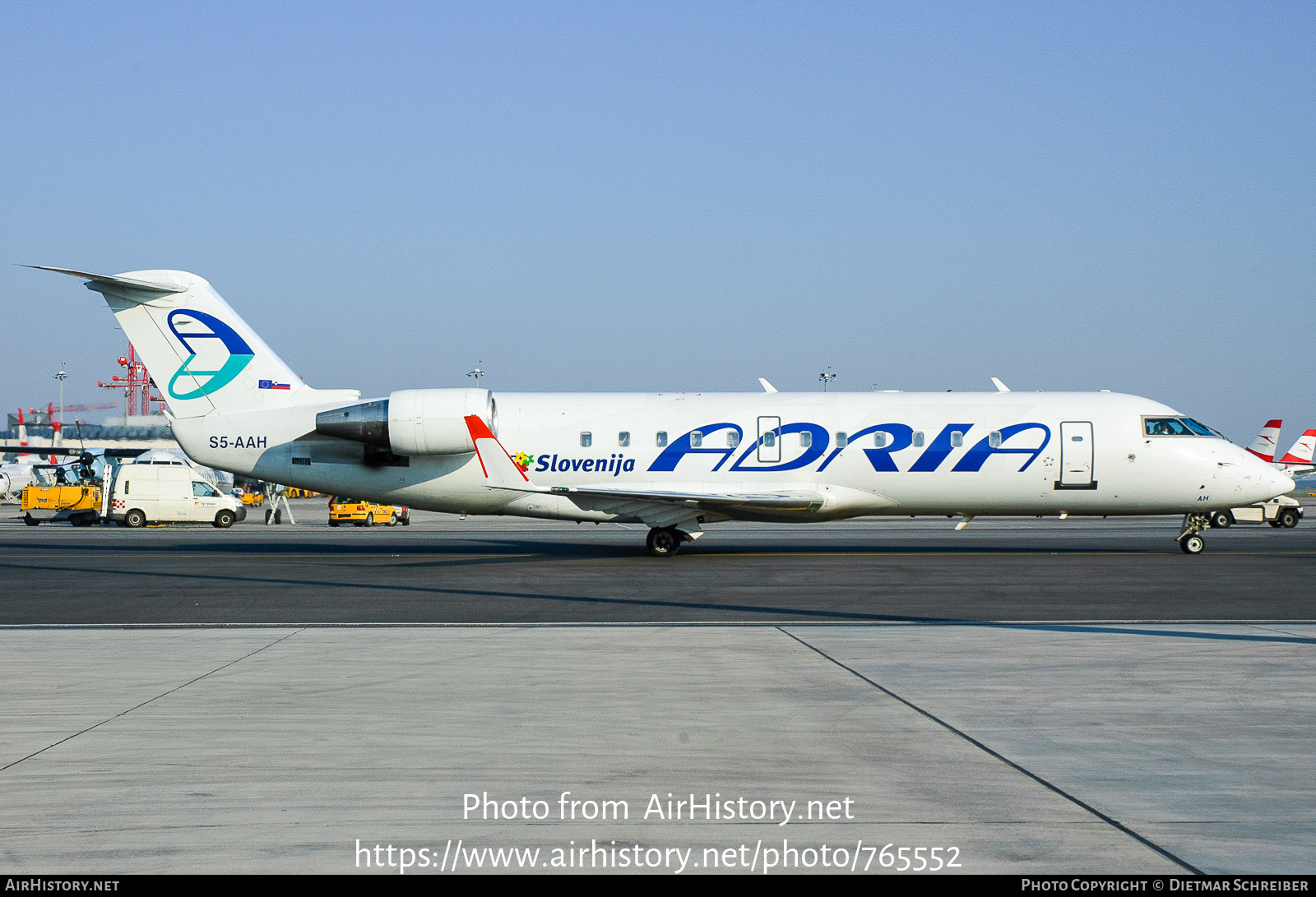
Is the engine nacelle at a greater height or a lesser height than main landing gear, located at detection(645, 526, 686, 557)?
greater

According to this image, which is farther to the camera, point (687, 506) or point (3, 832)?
point (687, 506)

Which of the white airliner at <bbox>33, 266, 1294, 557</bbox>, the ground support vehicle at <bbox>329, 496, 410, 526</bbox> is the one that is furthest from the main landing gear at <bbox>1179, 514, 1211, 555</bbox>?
the ground support vehicle at <bbox>329, 496, 410, 526</bbox>

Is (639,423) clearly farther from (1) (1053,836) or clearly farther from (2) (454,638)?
(1) (1053,836)

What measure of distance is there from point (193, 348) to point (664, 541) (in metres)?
11.2

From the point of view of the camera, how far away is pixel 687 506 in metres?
22.8

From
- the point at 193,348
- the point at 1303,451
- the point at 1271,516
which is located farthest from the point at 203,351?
the point at 1303,451

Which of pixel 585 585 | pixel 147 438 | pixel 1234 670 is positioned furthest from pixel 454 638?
pixel 147 438

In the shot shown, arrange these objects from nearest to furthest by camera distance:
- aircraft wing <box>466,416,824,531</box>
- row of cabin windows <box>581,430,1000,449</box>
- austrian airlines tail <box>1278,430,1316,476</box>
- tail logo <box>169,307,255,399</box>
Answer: aircraft wing <box>466,416,824,531</box> → row of cabin windows <box>581,430,1000,449</box> → tail logo <box>169,307,255,399</box> → austrian airlines tail <box>1278,430,1316,476</box>

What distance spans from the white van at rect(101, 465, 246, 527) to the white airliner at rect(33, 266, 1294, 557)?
1854 centimetres

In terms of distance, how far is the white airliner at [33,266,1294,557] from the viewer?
2292 cm

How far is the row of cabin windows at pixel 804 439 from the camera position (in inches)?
905

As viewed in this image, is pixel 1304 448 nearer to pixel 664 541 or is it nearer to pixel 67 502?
pixel 664 541

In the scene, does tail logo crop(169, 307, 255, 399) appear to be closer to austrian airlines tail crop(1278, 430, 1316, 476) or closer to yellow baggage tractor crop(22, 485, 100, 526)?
yellow baggage tractor crop(22, 485, 100, 526)

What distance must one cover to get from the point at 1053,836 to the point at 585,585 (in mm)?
12766
